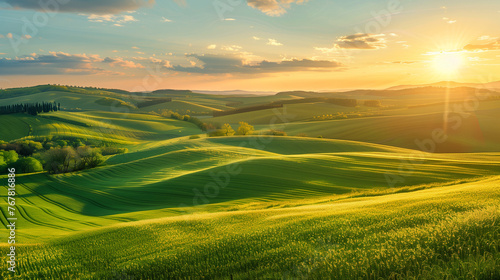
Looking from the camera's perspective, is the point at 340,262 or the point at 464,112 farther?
the point at 464,112

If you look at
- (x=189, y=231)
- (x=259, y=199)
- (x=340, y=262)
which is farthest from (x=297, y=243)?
(x=259, y=199)

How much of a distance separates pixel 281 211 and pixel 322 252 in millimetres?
9838

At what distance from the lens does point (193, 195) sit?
31.8m

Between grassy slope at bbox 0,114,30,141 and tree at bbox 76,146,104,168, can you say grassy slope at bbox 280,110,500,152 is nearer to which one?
tree at bbox 76,146,104,168

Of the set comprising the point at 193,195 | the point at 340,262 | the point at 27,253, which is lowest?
the point at 193,195

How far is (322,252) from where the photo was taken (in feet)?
20.8

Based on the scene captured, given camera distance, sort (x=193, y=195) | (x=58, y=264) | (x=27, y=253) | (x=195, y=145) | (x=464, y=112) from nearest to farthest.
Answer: (x=58, y=264) → (x=27, y=253) → (x=193, y=195) → (x=195, y=145) → (x=464, y=112)

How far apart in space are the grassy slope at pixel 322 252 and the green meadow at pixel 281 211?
0.03 m

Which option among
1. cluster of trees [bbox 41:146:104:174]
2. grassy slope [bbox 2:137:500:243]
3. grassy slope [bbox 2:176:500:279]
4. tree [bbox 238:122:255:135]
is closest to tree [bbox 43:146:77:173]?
cluster of trees [bbox 41:146:104:174]

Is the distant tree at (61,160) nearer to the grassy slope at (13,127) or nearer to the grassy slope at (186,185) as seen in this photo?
the grassy slope at (186,185)

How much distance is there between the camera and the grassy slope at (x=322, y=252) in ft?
16.0

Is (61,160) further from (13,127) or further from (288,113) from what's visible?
(288,113)

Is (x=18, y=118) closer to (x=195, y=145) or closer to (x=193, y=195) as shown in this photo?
(x=195, y=145)

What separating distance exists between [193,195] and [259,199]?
7961 millimetres
